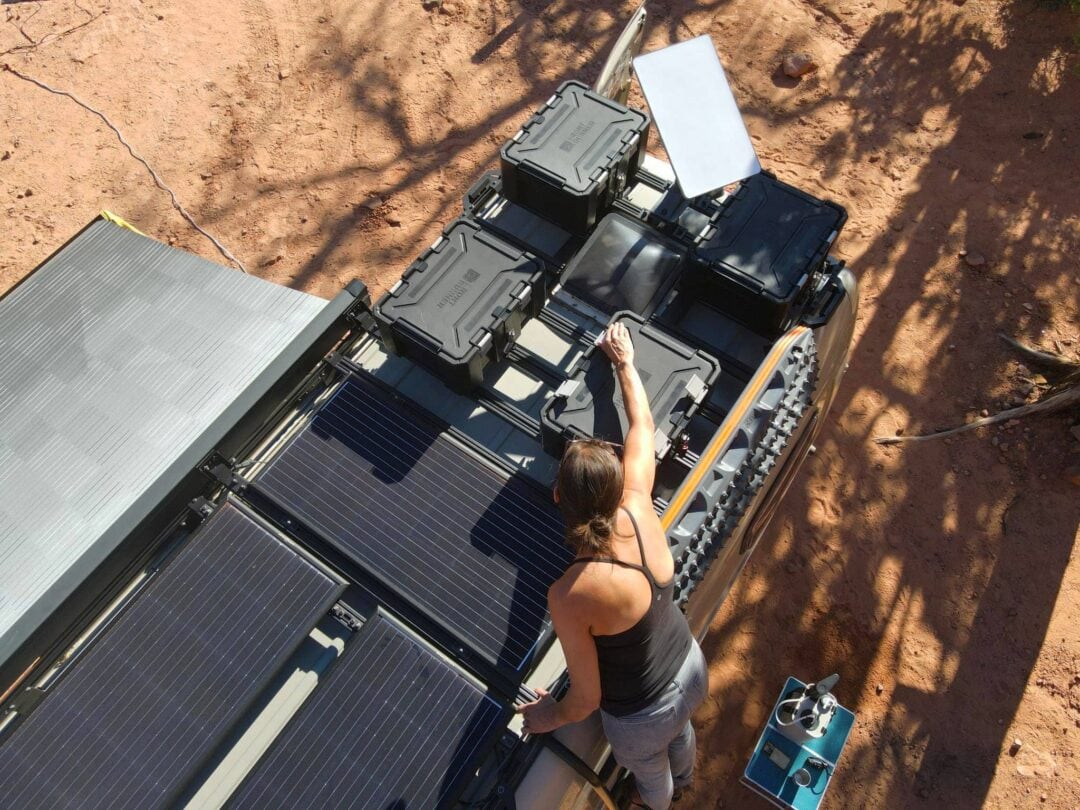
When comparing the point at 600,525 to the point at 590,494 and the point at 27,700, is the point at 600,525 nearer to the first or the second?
the point at 590,494

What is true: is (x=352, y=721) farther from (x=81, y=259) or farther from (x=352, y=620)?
(x=81, y=259)

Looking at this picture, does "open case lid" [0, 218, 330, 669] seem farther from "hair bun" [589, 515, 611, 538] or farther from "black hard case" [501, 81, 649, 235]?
"hair bun" [589, 515, 611, 538]

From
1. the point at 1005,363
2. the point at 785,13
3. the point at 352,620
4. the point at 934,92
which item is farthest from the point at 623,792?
the point at 785,13

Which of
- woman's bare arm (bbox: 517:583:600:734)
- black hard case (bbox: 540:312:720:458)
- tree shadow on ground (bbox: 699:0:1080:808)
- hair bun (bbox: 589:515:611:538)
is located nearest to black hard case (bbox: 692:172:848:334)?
black hard case (bbox: 540:312:720:458)

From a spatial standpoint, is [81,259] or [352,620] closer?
[352,620]

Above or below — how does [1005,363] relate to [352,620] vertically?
above

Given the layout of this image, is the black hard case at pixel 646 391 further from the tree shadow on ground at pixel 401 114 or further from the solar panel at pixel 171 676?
the tree shadow on ground at pixel 401 114
